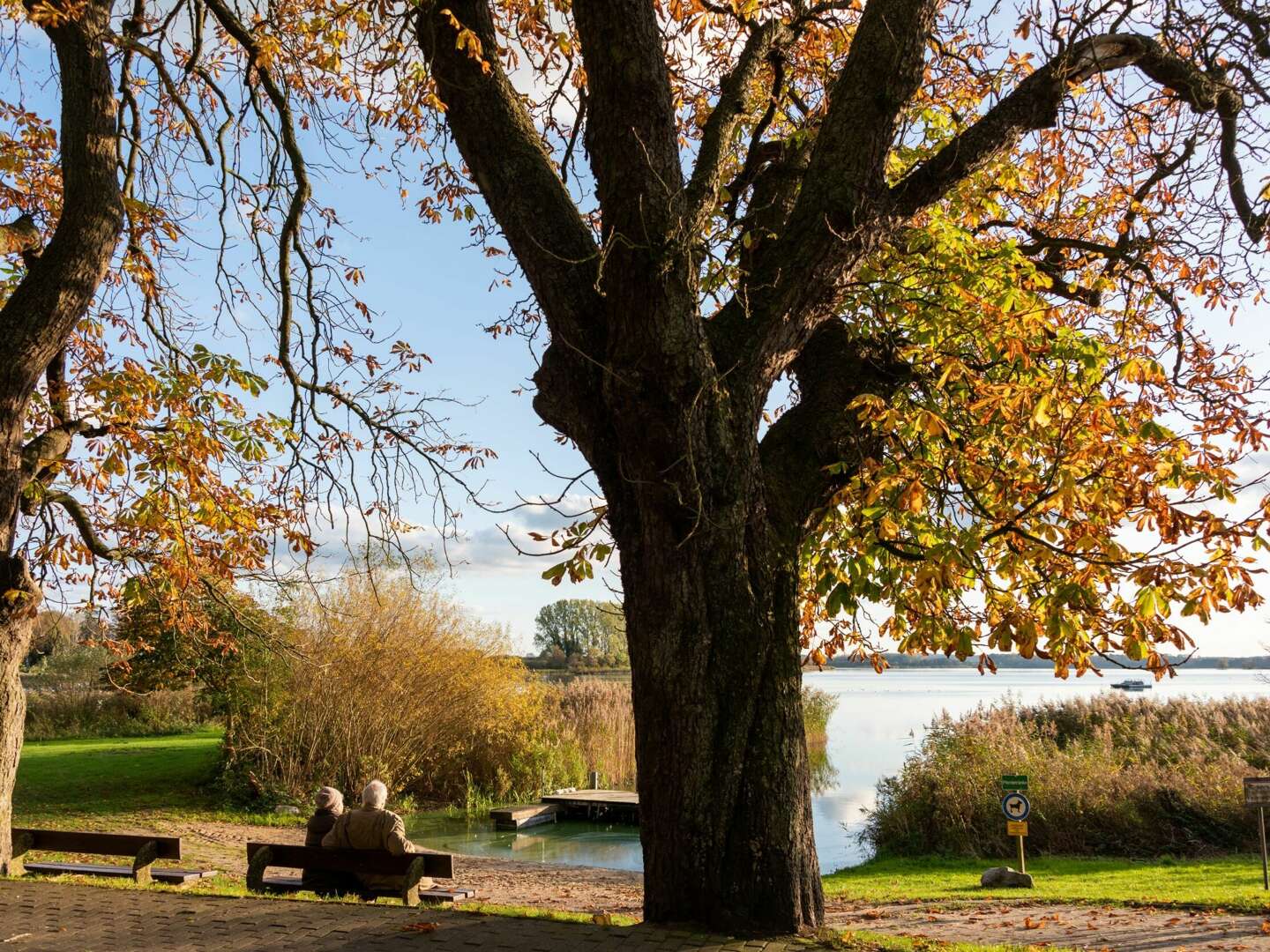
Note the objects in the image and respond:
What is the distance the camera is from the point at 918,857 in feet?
49.7

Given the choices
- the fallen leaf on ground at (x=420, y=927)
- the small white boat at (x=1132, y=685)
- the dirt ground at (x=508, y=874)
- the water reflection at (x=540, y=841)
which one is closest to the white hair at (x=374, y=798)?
the fallen leaf on ground at (x=420, y=927)

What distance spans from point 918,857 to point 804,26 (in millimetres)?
12603

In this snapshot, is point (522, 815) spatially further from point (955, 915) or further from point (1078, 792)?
point (955, 915)

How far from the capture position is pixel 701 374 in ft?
16.6

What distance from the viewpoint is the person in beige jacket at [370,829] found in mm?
8023

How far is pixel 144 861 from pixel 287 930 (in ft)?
12.3

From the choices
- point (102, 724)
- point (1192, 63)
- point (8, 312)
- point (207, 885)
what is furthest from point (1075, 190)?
point (102, 724)

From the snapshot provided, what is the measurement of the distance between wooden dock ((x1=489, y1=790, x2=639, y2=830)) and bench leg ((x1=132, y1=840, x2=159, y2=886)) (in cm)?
1109

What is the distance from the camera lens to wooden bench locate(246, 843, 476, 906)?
24.7 ft

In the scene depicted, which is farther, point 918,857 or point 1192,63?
point 918,857

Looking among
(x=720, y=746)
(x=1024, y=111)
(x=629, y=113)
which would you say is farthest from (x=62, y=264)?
(x=1024, y=111)

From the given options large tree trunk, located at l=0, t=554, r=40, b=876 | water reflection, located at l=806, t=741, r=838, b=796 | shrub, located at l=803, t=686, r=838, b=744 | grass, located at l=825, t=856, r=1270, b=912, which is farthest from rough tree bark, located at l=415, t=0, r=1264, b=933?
shrub, located at l=803, t=686, r=838, b=744

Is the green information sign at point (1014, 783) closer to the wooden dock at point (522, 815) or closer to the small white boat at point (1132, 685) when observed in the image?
the wooden dock at point (522, 815)

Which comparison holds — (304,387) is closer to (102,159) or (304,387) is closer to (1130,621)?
(102,159)
